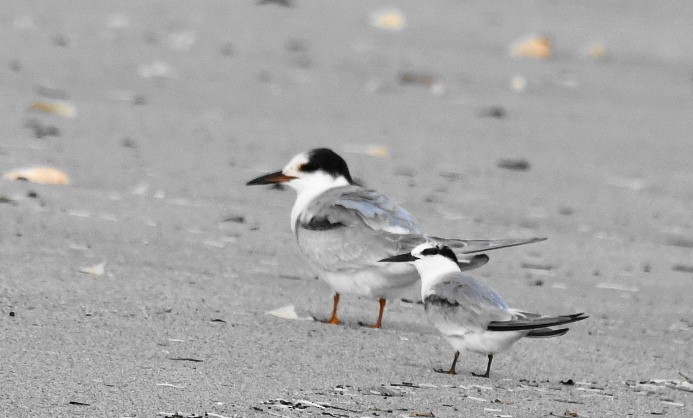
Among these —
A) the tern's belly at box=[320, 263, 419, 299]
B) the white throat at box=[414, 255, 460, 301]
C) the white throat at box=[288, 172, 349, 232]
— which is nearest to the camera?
the white throat at box=[414, 255, 460, 301]

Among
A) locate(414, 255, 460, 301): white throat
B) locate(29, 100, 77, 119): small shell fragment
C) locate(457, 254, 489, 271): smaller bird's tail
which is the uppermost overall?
locate(29, 100, 77, 119): small shell fragment

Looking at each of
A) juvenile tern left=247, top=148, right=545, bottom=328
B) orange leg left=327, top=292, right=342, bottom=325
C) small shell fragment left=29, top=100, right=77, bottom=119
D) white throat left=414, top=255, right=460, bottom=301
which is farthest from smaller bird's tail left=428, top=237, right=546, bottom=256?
small shell fragment left=29, top=100, right=77, bottom=119

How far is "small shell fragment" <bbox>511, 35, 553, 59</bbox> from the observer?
9.73m

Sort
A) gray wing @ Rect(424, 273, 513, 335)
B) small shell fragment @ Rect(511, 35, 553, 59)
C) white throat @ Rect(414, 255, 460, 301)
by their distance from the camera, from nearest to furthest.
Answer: gray wing @ Rect(424, 273, 513, 335) < white throat @ Rect(414, 255, 460, 301) < small shell fragment @ Rect(511, 35, 553, 59)

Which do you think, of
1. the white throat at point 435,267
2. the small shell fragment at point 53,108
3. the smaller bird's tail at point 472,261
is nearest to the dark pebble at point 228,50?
the small shell fragment at point 53,108

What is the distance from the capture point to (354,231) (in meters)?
4.60

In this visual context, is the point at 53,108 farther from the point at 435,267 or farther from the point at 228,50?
the point at 435,267

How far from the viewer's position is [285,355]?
12.7 ft

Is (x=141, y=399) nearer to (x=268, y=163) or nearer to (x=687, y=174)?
(x=268, y=163)

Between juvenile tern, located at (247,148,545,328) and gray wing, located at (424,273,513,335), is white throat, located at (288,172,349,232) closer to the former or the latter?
juvenile tern, located at (247,148,545,328)

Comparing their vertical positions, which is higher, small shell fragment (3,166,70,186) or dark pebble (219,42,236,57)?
dark pebble (219,42,236,57)

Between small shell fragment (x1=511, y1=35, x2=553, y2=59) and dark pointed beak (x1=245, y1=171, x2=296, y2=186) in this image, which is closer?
dark pointed beak (x1=245, y1=171, x2=296, y2=186)

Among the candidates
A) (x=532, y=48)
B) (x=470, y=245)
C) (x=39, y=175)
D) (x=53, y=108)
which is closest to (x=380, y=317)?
(x=470, y=245)

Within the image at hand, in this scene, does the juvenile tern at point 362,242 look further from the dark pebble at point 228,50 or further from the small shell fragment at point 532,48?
the small shell fragment at point 532,48
